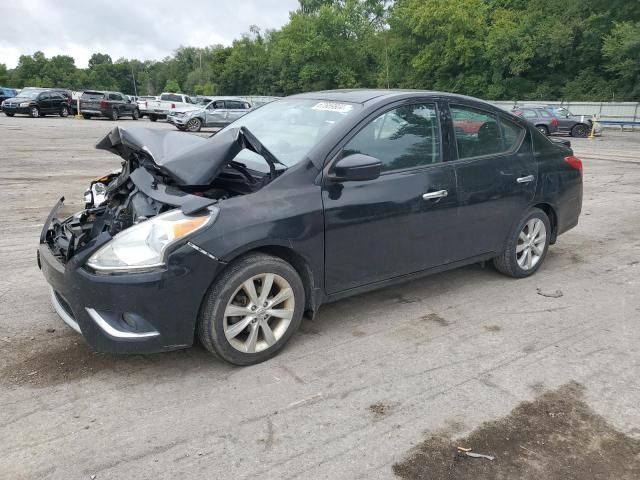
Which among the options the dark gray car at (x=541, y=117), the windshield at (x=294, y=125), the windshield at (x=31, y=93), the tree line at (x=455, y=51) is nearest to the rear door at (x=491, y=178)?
the windshield at (x=294, y=125)

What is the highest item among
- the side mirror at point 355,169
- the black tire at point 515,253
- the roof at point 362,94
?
the roof at point 362,94

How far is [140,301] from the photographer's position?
9.66 feet

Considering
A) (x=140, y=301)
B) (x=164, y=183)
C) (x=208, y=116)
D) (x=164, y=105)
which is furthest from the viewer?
(x=164, y=105)

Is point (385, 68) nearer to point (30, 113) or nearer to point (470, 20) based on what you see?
point (470, 20)

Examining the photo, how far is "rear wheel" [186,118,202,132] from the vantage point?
26.2 metres

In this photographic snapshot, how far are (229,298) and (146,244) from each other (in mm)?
559

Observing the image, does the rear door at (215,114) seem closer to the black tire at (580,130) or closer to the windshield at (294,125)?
the black tire at (580,130)

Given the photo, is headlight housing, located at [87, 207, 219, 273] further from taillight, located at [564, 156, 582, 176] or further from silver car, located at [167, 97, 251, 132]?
silver car, located at [167, 97, 251, 132]

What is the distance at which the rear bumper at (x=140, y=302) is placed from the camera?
2943 millimetres

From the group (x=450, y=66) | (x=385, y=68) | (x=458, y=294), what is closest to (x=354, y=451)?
(x=458, y=294)

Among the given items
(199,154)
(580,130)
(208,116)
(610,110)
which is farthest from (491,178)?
(610,110)

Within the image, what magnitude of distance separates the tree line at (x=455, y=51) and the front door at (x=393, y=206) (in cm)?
4174

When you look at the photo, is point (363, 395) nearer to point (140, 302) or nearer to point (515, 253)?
point (140, 302)

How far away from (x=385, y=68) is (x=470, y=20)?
39.6 ft
